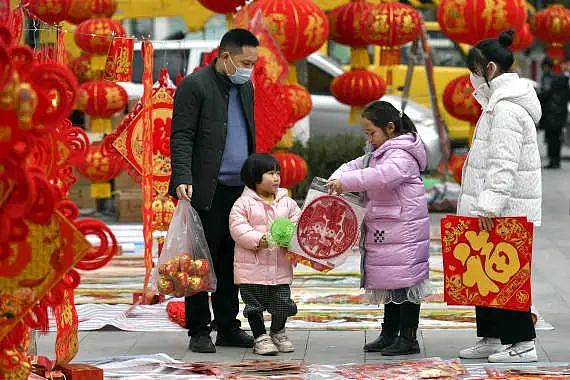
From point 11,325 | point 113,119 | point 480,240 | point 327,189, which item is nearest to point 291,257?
point 327,189

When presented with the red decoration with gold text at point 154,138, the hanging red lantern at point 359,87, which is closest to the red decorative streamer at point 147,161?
the red decoration with gold text at point 154,138

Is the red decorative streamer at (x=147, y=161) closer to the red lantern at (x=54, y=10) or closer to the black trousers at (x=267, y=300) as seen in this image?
the black trousers at (x=267, y=300)

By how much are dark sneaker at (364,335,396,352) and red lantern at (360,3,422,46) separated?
538 centimetres

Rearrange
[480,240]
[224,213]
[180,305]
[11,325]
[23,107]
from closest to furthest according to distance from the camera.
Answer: [23,107] → [11,325] → [480,240] → [224,213] → [180,305]

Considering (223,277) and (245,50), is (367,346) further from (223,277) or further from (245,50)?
(245,50)

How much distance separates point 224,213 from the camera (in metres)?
7.52

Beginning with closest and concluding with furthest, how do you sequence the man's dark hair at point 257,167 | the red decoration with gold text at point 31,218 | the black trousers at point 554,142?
the red decoration with gold text at point 31,218 < the man's dark hair at point 257,167 < the black trousers at point 554,142

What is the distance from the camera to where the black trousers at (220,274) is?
7.51m

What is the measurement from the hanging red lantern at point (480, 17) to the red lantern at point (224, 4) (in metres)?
1.70

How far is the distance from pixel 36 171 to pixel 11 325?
0.52 metres

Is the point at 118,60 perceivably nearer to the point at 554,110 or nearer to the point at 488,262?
the point at 488,262

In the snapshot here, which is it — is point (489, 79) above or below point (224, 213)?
above

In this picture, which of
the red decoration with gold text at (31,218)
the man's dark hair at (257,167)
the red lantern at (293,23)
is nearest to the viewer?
the red decoration with gold text at (31,218)

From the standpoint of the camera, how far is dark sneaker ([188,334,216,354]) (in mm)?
7473
